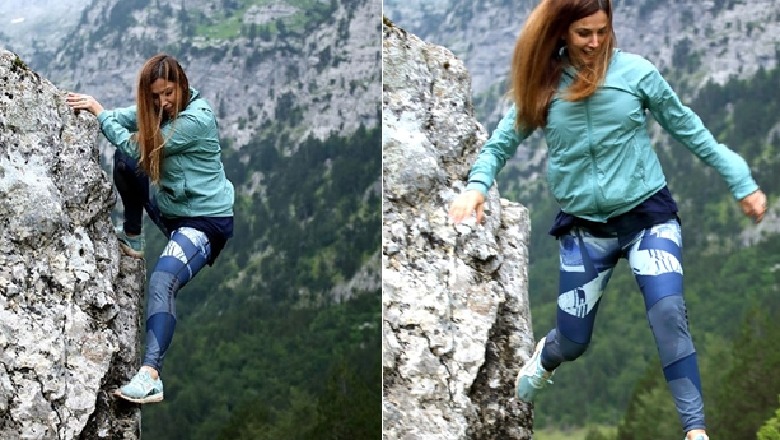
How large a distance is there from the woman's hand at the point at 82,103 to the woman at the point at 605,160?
1523 millimetres

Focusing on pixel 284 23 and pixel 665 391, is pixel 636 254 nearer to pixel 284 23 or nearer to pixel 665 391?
pixel 284 23

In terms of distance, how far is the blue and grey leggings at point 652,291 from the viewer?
3041 mm

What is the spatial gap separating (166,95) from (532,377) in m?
1.82

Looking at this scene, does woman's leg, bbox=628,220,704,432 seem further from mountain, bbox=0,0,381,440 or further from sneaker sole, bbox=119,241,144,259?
mountain, bbox=0,0,381,440

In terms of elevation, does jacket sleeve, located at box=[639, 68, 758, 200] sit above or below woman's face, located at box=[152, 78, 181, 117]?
below

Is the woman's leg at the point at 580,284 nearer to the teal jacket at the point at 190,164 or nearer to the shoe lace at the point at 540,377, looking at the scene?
the shoe lace at the point at 540,377

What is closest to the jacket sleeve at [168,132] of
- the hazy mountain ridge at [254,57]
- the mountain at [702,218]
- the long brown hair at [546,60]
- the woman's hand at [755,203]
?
the long brown hair at [546,60]

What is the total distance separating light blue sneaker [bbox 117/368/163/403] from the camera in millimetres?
3559

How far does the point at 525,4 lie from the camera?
587 inches

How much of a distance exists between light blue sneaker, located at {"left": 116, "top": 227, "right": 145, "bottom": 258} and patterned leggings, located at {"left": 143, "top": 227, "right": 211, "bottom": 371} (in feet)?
0.49

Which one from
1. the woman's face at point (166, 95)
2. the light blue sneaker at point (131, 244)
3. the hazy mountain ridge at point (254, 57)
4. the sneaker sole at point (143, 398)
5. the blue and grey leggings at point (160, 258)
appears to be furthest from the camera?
the hazy mountain ridge at point (254, 57)

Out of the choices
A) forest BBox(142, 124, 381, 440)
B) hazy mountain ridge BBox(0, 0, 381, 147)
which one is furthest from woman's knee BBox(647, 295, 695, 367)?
forest BBox(142, 124, 381, 440)

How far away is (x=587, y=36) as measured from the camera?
10.3ft

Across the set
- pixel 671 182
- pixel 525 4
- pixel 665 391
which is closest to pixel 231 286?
pixel 525 4
